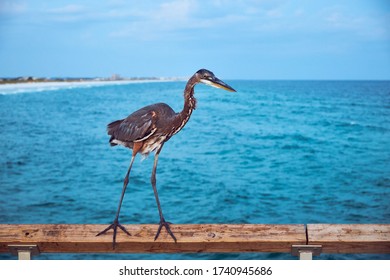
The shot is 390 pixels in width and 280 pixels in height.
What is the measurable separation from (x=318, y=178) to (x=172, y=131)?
6.89 metres

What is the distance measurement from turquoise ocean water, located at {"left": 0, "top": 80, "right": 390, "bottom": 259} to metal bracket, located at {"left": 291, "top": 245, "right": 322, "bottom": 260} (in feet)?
8.34

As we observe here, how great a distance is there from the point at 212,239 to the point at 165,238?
0.19 meters

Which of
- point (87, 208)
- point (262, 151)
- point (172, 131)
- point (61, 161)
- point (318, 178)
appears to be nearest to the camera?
point (172, 131)

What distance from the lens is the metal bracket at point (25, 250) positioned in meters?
2.15

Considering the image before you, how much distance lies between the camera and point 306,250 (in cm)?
213

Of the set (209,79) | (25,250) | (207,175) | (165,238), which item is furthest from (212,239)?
(207,175)

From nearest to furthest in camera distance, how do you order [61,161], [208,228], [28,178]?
[208,228]
[28,178]
[61,161]

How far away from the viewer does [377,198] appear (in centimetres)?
706

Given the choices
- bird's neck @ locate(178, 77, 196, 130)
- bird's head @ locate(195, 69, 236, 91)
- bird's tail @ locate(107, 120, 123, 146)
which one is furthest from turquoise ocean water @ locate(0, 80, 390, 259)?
bird's head @ locate(195, 69, 236, 91)

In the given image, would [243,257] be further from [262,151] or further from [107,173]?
[262,151]

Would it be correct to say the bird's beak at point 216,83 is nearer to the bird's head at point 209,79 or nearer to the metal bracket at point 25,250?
the bird's head at point 209,79

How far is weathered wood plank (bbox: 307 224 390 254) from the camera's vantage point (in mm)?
2076

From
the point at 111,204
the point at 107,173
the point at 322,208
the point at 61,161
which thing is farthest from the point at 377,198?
the point at 61,161

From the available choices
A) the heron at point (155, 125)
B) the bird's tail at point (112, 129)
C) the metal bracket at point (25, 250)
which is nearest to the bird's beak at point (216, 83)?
the heron at point (155, 125)
